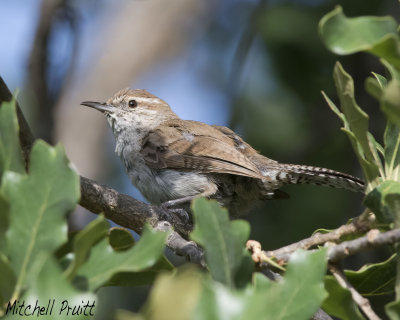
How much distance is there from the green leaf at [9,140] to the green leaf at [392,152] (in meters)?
1.53

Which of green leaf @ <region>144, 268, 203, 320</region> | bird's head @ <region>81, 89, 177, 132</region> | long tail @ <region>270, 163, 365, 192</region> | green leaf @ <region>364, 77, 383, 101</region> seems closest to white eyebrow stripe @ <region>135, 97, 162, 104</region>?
bird's head @ <region>81, 89, 177, 132</region>

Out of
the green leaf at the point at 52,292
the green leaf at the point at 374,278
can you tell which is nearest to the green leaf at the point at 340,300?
the green leaf at the point at 374,278

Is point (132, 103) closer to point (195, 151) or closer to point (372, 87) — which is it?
point (195, 151)

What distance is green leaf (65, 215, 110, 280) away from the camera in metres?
1.59

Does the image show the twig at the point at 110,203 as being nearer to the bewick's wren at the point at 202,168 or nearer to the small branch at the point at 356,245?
the small branch at the point at 356,245

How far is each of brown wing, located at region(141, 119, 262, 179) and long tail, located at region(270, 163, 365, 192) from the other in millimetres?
241

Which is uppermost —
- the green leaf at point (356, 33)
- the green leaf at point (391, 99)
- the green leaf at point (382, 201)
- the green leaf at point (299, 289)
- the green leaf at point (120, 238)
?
the green leaf at point (356, 33)

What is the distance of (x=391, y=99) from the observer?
1705 millimetres

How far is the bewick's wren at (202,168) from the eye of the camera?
5.05 metres

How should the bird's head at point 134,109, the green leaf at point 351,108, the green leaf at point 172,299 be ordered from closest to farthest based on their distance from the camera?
1. the green leaf at point 172,299
2. the green leaf at point 351,108
3. the bird's head at point 134,109

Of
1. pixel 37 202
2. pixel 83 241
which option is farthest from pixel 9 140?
pixel 83 241

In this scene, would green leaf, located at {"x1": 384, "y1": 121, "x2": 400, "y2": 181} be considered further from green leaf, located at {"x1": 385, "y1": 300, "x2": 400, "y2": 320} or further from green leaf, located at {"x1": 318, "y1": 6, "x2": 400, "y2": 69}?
green leaf, located at {"x1": 385, "y1": 300, "x2": 400, "y2": 320}

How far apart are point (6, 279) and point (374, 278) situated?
158cm

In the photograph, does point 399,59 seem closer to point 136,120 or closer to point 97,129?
point 136,120
